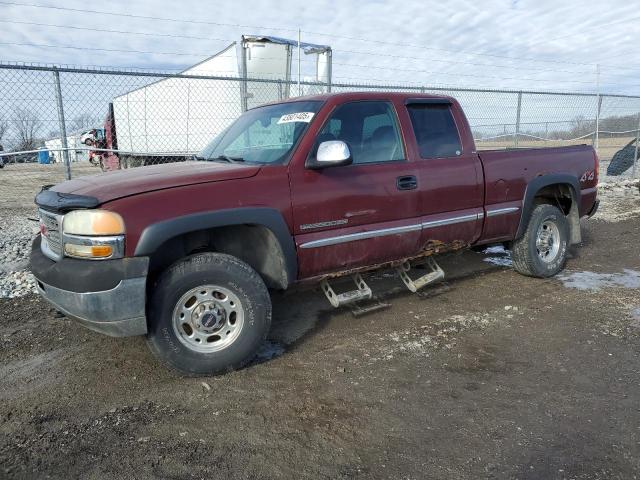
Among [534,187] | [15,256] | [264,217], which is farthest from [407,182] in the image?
[15,256]

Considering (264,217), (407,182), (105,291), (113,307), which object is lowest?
(113,307)

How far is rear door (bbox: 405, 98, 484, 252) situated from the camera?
4.23 metres

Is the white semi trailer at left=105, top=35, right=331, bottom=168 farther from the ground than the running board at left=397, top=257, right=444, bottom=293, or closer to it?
farther from the ground

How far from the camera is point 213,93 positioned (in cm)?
1052

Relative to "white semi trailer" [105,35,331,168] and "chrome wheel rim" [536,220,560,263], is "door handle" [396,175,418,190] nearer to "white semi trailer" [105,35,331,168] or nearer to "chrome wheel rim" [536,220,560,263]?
"chrome wheel rim" [536,220,560,263]

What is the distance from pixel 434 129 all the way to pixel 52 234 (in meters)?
3.31

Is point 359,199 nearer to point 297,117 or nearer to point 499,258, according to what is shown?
point 297,117

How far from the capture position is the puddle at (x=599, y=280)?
5.20 metres

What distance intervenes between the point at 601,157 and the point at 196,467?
1686cm

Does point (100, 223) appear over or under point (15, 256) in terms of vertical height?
over

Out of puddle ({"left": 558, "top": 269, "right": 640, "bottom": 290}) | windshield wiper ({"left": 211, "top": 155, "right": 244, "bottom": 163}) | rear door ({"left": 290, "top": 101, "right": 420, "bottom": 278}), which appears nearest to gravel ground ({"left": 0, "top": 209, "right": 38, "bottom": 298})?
windshield wiper ({"left": 211, "top": 155, "right": 244, "bottom": 163})

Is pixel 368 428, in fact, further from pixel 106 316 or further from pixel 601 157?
pixel 601 157

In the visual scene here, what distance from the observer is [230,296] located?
3.32 m

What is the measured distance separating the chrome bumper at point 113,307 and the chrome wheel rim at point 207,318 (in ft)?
0.86
